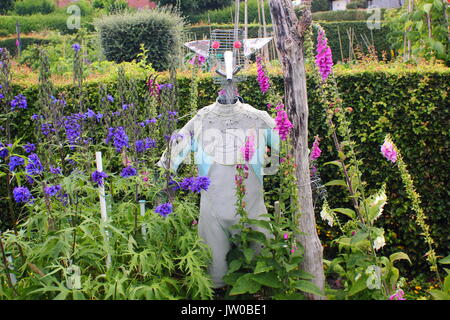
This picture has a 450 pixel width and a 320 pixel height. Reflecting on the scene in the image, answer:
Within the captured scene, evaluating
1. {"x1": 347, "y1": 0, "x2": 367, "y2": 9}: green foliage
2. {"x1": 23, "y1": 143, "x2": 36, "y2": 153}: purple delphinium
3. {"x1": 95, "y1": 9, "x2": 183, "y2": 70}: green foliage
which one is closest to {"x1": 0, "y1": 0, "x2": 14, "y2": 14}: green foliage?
{"x1": 95, "y1": 9, "x2": 183, "y2": 70}: green foliage

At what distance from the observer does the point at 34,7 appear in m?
26.9

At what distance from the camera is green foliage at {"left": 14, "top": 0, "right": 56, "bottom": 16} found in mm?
26719

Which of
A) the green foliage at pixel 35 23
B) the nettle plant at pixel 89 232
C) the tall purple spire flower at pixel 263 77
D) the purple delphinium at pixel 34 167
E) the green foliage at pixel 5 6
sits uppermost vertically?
the green foliage at pixel 5 6

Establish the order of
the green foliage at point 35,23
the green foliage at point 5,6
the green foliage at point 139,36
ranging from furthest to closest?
the green foliage at point 5,6, the green foliage at point 35,23, the green foliage at point 139,36

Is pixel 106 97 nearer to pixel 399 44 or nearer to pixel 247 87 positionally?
pixel 247 87

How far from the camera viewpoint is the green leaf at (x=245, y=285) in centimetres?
286

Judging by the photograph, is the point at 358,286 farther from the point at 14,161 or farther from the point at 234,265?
the point at 14,161

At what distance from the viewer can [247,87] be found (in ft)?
15.8

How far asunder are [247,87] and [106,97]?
1.80m

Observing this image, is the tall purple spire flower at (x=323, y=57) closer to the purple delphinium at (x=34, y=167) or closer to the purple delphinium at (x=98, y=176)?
the purple delphinium at (x=98, y=176)

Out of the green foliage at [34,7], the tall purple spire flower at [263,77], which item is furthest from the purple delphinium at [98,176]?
the green foliage at [34,7]

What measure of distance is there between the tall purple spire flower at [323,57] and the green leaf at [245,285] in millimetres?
1333

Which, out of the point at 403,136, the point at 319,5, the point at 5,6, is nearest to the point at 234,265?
the point at 403,136
